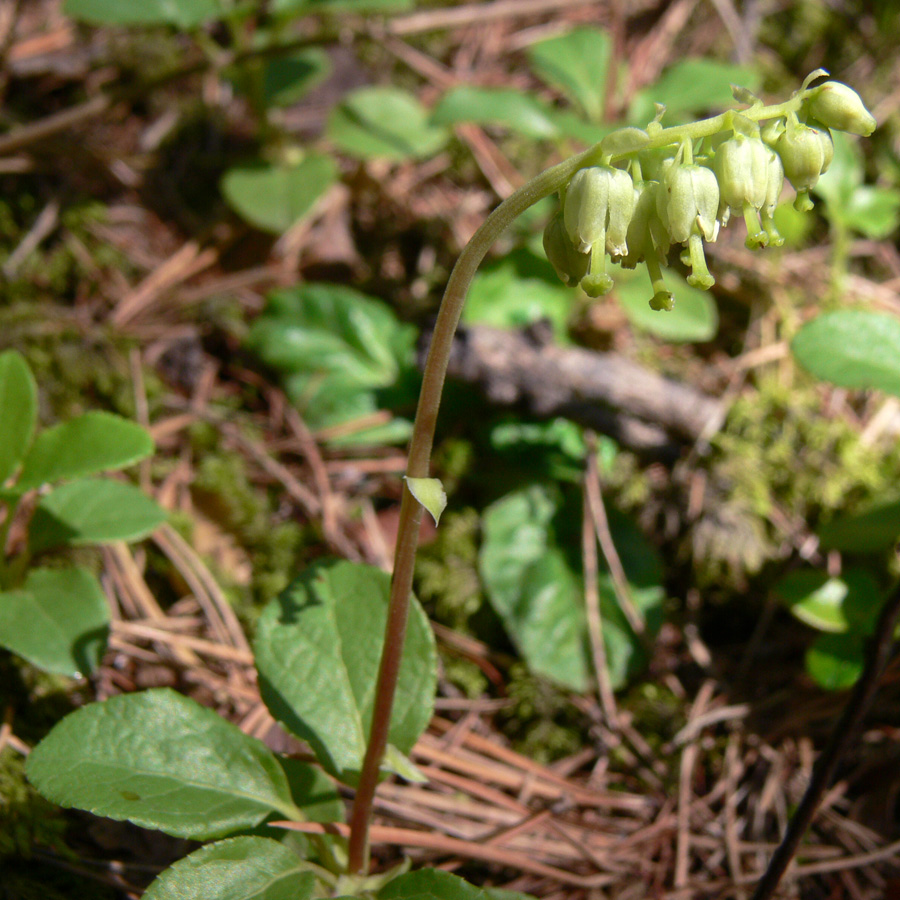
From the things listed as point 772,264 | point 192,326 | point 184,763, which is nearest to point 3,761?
point 184,763

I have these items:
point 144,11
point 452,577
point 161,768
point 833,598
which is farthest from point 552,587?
point 144,11

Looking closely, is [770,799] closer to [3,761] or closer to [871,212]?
[3,761]

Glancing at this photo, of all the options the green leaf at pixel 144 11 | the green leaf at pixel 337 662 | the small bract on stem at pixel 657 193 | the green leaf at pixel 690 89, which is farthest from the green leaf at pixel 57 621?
the green leaf at pixel 690 89

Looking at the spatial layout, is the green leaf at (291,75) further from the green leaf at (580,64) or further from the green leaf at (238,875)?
the green leaf at (238,875)

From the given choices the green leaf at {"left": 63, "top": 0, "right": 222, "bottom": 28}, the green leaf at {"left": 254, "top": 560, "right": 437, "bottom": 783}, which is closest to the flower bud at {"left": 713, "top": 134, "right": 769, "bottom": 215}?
the green leaf at {"left": 254, "top": 560, "right": 437, "bottom": 783}

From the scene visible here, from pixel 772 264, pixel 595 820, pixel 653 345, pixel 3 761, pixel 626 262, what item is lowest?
pixel 595 820

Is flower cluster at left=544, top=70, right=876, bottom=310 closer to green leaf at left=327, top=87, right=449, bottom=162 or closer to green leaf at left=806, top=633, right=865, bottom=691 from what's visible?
green leaf at left=806, top=633, right=865, bottom=691

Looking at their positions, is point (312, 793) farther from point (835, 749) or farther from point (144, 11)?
point (144, 11)
